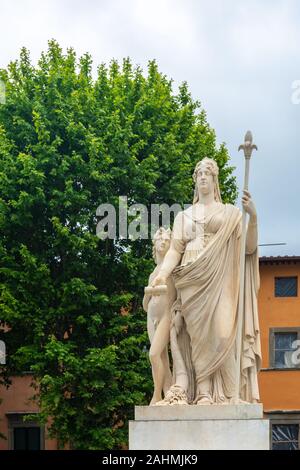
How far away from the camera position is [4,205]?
1258 inches

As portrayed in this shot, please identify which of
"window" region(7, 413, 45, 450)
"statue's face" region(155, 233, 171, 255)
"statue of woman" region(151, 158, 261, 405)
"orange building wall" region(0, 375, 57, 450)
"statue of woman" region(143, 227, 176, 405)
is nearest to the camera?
"statue of woman" region(151, 158, 261, 405)

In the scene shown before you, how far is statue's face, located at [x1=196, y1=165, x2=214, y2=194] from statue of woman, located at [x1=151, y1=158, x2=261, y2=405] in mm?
228

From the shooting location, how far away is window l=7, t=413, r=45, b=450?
4706cm

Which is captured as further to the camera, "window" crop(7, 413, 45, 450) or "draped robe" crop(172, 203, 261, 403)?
"window" crop(7, 413, 45, 450)

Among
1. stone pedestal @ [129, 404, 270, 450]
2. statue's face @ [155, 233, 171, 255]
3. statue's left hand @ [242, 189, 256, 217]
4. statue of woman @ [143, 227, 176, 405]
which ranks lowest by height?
stone pedestal @ [129, 404, 270, 450]

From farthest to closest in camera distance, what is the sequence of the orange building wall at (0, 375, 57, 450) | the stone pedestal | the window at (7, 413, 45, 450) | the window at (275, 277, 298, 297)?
the window at (275, 277, 298, 297), the window at (7, 413, 45, 450), the orange building wall at (0, 375, 57, 450), the stone pedestal

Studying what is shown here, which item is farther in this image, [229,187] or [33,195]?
[229,187]

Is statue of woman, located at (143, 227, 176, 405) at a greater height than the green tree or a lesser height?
lesser

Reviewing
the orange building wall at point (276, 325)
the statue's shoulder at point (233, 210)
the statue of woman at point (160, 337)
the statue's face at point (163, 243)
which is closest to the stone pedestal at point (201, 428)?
the statue of woman at point (160, 337)

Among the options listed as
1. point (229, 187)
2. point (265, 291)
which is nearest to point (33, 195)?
point (229, 187)

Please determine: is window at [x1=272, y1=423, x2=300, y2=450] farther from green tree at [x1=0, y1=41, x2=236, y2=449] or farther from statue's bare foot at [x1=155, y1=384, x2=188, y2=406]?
statue's bare foot at [x1=155, y1=384, x2=188, y2=406]

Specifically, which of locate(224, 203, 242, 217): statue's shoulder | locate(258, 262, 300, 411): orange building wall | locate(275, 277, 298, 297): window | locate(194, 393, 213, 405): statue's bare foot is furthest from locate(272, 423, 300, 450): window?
locate(194, 393, 213, 405): statue's bare foot
